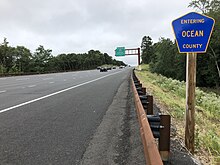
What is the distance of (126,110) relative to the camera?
8.24 meters

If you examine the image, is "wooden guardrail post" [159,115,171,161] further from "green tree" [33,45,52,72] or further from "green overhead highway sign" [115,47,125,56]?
"green tree" [33,45,52,72]

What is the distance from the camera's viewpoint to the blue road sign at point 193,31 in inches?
166

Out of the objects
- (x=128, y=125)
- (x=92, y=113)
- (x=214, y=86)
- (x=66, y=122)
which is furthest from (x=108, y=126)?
(x=214, y=86)

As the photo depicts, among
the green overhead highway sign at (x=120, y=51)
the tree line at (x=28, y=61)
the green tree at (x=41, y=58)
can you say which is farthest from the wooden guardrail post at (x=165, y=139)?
the green tree at (x=41, y=58)

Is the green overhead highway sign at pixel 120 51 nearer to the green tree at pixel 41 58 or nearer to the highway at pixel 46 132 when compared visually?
the green tree at pixel 41 58

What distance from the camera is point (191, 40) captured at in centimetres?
433

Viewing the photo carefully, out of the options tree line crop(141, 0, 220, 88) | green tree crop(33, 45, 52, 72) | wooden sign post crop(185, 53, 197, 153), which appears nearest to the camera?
wooden sign post crop(185, 53, 197, 153)

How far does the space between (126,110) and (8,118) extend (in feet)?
12.3

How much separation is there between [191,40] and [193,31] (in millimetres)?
160

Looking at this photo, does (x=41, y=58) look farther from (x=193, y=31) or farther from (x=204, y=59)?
(x=193, y=31)

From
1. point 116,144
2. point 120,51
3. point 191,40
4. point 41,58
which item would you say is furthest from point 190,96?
point 41,58

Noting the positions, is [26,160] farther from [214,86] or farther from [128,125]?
[214,86]

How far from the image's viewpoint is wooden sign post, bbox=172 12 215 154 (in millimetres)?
4219

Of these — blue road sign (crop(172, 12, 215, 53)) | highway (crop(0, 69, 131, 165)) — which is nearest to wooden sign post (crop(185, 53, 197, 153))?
blue road sign (crop(172, 12, 215, 53))
